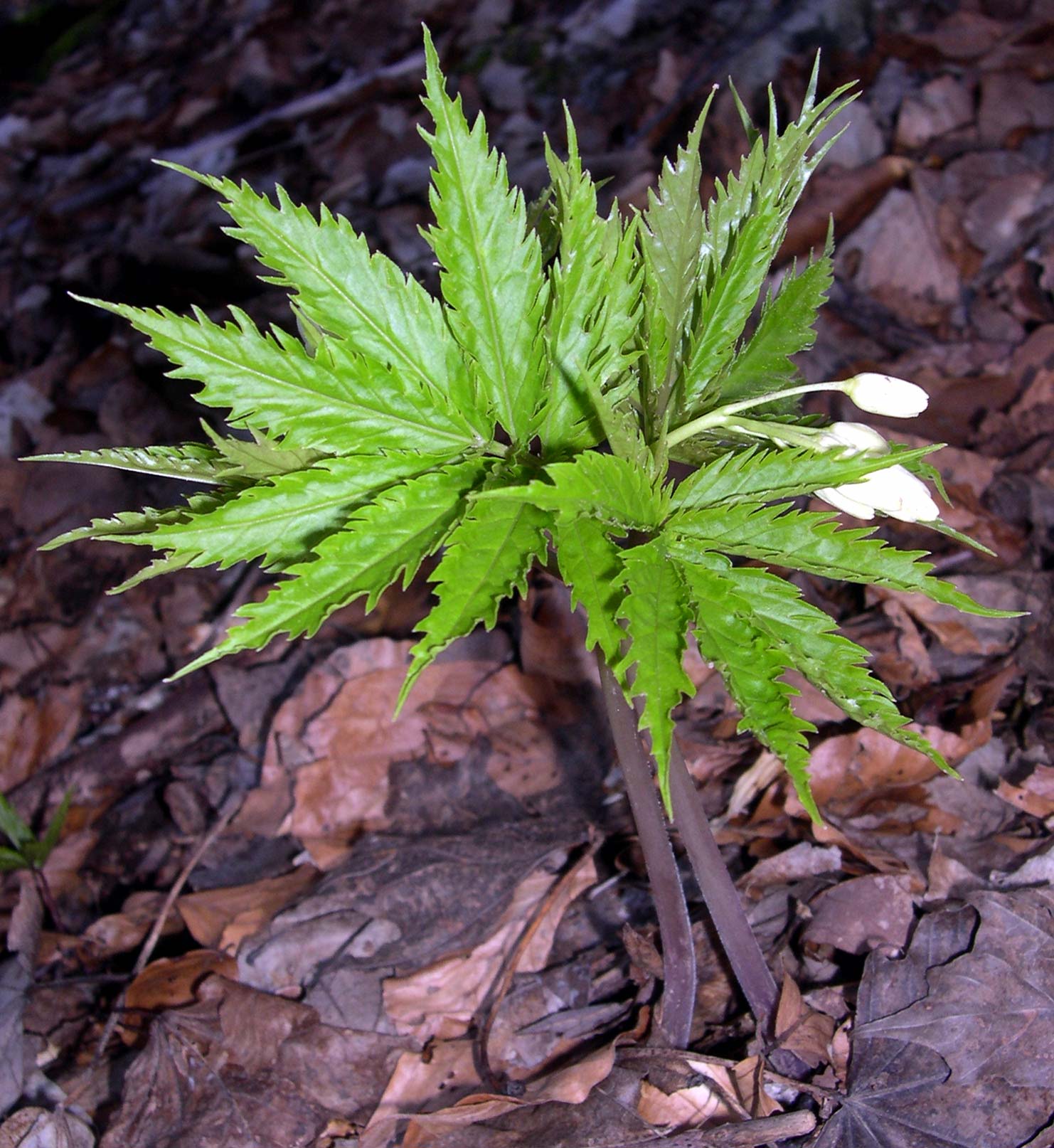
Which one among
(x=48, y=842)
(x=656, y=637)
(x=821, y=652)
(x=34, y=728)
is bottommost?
(x=48, y=842)

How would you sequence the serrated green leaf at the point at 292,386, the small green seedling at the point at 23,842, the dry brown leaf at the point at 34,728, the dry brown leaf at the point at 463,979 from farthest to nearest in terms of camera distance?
the dry brown leaf at the point at 34,728
the small green seedling at the point at 23,842
the dry brown leaf at the point at 463,979
the serrated green leaf at the point at 292,386

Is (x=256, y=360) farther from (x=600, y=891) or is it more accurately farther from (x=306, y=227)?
(x=600, y=891)

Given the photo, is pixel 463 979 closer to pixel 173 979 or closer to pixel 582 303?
pixel 173 979

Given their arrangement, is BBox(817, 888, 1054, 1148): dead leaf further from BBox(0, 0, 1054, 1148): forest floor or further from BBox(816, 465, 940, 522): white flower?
BBox(816, 465, 940, 522): white flower

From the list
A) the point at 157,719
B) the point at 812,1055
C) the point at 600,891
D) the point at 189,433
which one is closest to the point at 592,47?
the point at 189,433

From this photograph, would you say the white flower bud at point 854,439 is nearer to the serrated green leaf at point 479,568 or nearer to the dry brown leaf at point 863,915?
the serrated green leaf at point 479,568

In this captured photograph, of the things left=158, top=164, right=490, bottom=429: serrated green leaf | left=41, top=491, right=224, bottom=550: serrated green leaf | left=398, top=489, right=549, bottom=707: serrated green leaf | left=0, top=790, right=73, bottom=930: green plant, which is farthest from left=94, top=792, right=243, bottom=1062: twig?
left=158, top=164, right=490, bottom=429: serrated green leaf

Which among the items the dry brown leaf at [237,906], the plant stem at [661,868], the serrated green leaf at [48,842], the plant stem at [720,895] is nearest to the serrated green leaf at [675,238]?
the plant stem at [661,868]

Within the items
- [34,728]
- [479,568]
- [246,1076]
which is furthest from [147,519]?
[34,728]
